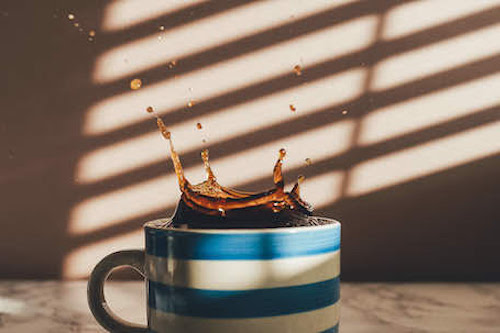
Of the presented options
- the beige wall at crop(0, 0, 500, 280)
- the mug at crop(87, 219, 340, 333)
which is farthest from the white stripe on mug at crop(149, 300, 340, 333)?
the beige wall at crop(0, 0, 500, 280)

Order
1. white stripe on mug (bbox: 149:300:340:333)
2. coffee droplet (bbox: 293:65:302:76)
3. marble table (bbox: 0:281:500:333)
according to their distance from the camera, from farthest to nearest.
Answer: coffee droplet (bbox: 293:65:302:76), marble table (bbox: 0:281:500:333), white stripe on mug (bbox: 149:300:340:333)

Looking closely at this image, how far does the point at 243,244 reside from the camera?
31 centimetres

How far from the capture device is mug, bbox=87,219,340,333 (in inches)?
12.1

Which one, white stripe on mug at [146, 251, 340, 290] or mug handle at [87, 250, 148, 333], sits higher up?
white stripe on mug at [146, 251, 340, 290]

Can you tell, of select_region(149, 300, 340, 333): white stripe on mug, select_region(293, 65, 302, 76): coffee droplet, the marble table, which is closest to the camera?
select_region(149, 300, 340, 333): white stripe on mug

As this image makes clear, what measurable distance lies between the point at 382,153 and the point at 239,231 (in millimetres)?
574

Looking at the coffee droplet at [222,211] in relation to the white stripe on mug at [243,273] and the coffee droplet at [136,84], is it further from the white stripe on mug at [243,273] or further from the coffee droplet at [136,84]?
the coffee droplet at [136,84]

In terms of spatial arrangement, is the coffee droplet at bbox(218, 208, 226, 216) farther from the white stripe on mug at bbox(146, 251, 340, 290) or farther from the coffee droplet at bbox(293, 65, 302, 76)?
the coffee droplet at bbox(293, 65, 302, 76)

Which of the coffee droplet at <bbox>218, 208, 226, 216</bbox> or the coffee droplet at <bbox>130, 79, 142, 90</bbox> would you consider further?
the coffee droplet at <bbox>130, 79, 142, 90</bbox>

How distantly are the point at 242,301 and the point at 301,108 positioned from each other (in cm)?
56

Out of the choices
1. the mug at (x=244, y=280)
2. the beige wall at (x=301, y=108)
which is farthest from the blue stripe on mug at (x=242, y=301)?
the beige wall at (x=301, y=108)

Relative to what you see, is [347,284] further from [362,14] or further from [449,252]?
[362,14]

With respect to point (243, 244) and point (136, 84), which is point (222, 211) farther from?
point (136, 84)

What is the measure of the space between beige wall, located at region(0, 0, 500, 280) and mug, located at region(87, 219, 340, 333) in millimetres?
510
